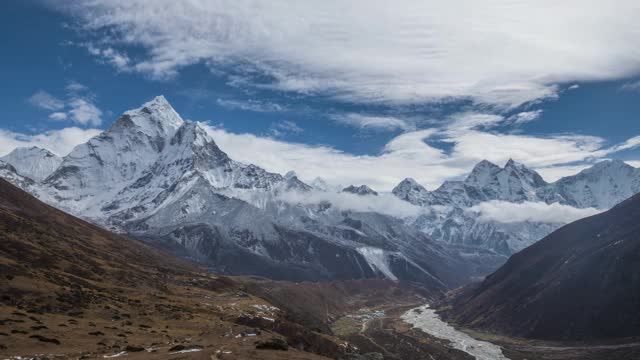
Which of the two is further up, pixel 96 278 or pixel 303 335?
pixel 96 278

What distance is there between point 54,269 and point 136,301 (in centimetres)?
2933

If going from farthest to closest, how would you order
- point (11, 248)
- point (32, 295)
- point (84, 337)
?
1. point (11, 248)
2. point (32, 295)
3. point (84, 337)

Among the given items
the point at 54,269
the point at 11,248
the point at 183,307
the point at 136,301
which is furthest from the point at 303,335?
the point at 11,248

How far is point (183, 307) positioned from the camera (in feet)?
509

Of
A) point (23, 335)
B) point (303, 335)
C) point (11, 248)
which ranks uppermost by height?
point (11, 248)

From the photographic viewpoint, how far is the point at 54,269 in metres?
158

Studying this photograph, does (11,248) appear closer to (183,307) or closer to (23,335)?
(183,307)

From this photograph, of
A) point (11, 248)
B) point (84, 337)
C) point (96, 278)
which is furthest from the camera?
point (96, 278)

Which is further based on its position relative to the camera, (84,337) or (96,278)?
(96,278)

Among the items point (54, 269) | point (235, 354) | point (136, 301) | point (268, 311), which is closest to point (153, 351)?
point (235, 354)

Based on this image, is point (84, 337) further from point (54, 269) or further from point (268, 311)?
point (268, 311)

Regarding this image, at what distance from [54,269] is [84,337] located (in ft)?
238

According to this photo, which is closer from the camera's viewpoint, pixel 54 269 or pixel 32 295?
pixel 32 295

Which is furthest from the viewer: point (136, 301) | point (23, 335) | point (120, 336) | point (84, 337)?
point (136, 301)
